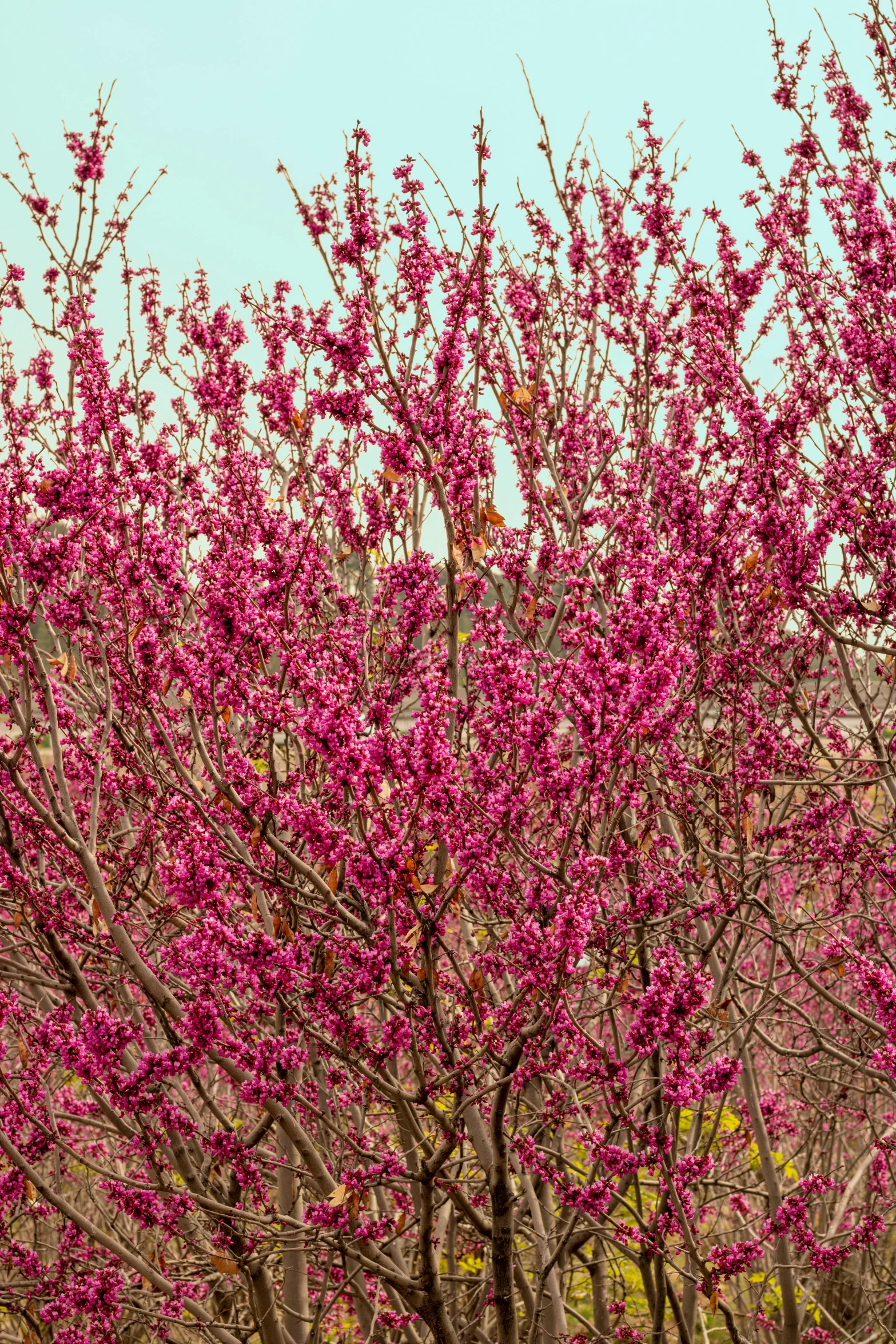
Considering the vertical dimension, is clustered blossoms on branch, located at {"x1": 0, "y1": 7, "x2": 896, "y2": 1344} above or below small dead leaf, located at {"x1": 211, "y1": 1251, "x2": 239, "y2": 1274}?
above

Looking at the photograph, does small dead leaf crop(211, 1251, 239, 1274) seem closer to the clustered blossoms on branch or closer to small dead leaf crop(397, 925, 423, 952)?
the clustered blossoms on branch

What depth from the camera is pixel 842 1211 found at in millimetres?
7094

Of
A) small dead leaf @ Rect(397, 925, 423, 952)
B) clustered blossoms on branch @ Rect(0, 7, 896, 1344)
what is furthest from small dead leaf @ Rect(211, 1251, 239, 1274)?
small dead leaf @ Rect(397, 925, 423, 952)

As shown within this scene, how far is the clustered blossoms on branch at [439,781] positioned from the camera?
3.81 meters

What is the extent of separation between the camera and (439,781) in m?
3.44

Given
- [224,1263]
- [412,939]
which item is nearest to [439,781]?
[412,939]

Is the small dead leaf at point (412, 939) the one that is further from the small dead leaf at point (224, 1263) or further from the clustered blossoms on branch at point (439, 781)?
the small dead leaf at point (224, 1263)

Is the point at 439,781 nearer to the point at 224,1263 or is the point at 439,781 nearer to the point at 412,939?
the point at 412,939

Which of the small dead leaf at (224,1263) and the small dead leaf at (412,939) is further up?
the small dead leaf at (412,939)

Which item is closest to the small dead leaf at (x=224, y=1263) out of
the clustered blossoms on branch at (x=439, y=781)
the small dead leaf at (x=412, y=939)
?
the clustered blossoms on branch at (x=439, y=781)

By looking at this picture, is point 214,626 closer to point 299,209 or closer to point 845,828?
point 299,209

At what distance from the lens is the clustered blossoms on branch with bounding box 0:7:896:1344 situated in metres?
3.81

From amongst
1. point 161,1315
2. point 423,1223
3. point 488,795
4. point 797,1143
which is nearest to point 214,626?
point 488,795

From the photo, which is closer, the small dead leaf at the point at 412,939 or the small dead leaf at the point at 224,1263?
the small dead leaf at the point at 412,939
